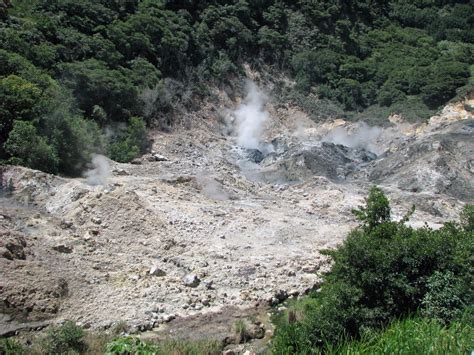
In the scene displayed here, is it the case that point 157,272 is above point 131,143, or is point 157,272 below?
below

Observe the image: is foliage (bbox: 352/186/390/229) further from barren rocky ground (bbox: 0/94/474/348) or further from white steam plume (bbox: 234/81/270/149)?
white steam plume (bbox: 234/81/270/149)

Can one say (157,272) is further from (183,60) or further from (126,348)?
(183,60)

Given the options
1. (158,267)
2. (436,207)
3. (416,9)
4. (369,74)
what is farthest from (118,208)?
(416,9)

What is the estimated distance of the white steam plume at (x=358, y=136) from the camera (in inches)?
1414

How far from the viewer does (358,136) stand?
36812mm

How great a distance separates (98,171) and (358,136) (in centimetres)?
1852

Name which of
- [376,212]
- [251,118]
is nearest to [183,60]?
[251,118]

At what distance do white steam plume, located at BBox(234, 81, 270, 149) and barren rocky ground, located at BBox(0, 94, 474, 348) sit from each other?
2120 millimetres

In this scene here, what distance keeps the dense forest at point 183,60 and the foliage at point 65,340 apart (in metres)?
11.5

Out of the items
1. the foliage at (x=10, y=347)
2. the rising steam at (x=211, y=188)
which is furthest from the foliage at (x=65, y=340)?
the rising steam at (x=211, y=188)

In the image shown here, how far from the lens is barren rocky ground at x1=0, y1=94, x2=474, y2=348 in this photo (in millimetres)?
15391

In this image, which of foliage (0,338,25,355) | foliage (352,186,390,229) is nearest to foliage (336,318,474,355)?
foliage (352,186,390,229)

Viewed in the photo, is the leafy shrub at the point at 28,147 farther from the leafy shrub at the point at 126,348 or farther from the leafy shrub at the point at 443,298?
the leafy shrub at the point at 443,298

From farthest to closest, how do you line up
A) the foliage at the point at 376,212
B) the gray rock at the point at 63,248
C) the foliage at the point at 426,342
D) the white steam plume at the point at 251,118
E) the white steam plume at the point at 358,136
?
the white steam plume at the point at 251,118 < the white steam plume at the point at 358,136 < the gray rock at the point at 63,248 < the foliage at the point at 376,212 < the foliage at the point at 426,342
